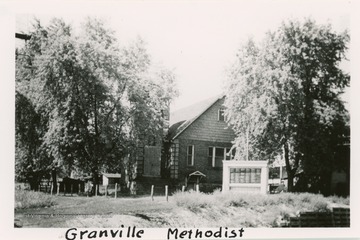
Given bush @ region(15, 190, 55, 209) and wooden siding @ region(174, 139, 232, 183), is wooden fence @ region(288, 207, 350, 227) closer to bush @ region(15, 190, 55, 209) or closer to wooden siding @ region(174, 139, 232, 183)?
bush @ region(15, 190, 55, 209)

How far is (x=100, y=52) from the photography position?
10.9 meters

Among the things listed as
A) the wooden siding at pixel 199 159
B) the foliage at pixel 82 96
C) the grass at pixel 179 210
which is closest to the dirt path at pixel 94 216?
the grass at pixel 179 210

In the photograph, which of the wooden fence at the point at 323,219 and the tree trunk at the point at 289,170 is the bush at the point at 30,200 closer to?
the wooden fence at the point at 323,219

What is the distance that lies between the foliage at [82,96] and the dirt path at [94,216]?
4.76 feet

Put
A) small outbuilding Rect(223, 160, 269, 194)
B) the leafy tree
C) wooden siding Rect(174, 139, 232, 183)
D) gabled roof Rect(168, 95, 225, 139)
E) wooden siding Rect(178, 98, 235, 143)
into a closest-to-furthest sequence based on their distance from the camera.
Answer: the leafy tree
small outbuilding Rect(223, 160, 269, 194)
gabled roof Rect(168, 95, 225, 139)
wooden siding Rect(174, 139, 232, 183)
wooden siding Rect(178, 98, 235, 143)

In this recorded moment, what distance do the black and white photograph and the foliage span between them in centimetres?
4

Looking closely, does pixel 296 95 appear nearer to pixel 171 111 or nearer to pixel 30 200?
pixel 171 111

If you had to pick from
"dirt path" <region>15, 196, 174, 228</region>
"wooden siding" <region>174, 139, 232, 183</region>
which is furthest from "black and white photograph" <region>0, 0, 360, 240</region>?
"wooden siding" <region>174, 139, 232, 183</region>

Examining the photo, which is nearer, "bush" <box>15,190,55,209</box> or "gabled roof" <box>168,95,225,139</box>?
"bush" <box>15,190,55,209</box>

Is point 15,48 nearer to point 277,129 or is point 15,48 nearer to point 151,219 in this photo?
point 151,219

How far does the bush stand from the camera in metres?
8.62

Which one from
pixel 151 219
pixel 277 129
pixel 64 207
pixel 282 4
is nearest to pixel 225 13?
pixel 282 4

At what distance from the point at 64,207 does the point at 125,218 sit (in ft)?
5.31

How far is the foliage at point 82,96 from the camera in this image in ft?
32.1
